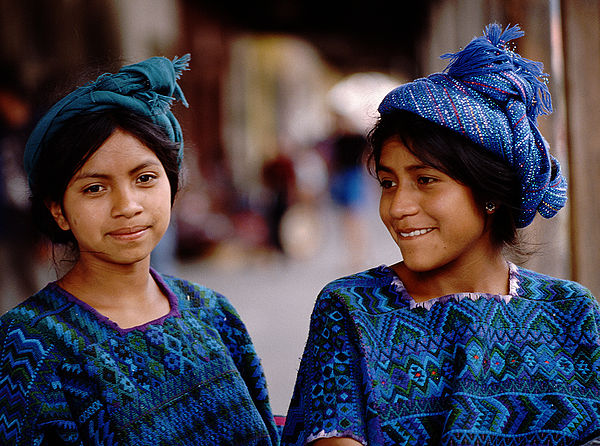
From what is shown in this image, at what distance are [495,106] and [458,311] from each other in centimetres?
53

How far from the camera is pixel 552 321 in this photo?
1.86 metres

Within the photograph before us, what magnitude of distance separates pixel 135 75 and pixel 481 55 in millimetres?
910

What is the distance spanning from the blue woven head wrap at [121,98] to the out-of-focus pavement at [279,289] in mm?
2103

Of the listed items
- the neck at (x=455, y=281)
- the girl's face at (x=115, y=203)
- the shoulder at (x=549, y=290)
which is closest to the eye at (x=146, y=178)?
the girl's face at (x=115, y=203)

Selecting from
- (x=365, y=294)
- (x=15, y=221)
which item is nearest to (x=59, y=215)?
(x=365, y=294)

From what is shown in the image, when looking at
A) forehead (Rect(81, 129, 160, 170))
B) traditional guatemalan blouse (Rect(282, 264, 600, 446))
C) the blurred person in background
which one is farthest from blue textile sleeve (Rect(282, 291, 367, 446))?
the blurred person in background

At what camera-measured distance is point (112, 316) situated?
189 cm

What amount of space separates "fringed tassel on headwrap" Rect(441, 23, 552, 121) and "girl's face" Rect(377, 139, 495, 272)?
0.85ft

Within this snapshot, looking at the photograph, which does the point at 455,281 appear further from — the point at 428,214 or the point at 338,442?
the point at 338,442

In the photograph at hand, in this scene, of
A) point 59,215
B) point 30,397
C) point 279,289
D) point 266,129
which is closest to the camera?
→ point 30,397

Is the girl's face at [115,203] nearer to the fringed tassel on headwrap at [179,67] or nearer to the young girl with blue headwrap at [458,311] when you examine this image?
the fringed tassel on headwrap at [179,67]

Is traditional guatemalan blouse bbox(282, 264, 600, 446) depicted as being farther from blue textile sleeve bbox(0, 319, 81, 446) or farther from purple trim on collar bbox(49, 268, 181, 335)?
blue textile sleeve bbox(0, 319, 81, 446)

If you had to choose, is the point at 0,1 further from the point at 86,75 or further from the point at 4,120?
the point at 86,75

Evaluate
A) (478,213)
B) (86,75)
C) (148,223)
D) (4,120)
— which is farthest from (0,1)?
(478,213)
